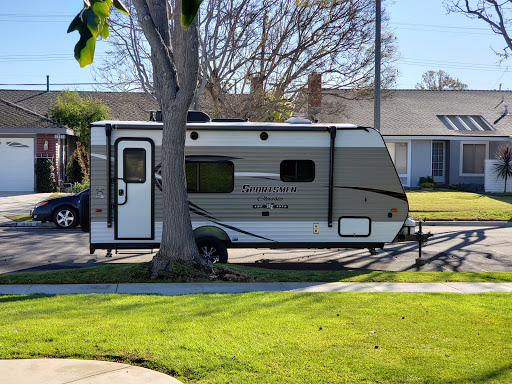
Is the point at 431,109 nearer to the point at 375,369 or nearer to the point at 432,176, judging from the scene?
the point at 432,176

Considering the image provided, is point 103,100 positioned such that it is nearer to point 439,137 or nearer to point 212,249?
point 439,137

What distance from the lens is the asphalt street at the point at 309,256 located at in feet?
38.5

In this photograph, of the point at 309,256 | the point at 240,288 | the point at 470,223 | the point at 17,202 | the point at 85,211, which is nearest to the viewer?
the point at 240,288

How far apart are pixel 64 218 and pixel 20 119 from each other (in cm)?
1429

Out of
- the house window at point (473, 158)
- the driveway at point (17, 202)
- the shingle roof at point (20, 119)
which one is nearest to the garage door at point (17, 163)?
the shingle roof at point (20, 119)

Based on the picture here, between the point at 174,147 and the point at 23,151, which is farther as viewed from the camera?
the point at 23,151

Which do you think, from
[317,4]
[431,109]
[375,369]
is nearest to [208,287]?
[375,369]

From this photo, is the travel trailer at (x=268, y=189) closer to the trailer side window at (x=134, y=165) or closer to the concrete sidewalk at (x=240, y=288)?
the trailer side window at (x=134, y=165)

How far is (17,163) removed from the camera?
93.7ft

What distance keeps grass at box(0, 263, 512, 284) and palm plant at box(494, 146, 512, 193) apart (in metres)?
20.5

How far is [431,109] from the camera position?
35.0m

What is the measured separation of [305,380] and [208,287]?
14.5ft

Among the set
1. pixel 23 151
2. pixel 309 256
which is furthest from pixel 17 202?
pixel 309 256

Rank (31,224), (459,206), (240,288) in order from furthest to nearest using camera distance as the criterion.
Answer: (459,206), (31,224), (240,288)
